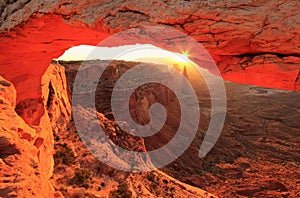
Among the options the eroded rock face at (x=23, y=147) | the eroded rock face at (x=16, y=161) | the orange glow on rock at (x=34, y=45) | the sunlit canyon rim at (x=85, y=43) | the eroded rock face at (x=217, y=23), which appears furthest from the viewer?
the orange glow on rock at (x=34, y=45)

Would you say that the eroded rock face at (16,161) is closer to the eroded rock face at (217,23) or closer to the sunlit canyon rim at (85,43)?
the sunlit canyon rim at (85,43)

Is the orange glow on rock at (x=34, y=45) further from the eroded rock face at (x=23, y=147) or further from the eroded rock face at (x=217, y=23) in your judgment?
the eroded rock face at (x=23, y=147)

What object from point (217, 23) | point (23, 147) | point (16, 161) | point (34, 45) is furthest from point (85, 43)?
point (217, 23)

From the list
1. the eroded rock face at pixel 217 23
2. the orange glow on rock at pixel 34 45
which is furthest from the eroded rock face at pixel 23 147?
the eroded rock face at pixel 217 23

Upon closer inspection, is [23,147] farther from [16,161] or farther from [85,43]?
[85,43]

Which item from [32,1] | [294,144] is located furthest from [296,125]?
[32,1]

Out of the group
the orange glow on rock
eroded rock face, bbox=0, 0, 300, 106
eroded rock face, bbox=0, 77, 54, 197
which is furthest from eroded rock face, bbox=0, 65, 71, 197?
eroded rock face, bbox=0, 0, 300, 106

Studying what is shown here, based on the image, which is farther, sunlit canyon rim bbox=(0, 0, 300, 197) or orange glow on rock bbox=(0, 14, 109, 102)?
orange glow on rock bbox=(0, 14, 109, 102)

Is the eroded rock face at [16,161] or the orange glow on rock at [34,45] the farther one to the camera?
the orange glow on rock at [34,45]

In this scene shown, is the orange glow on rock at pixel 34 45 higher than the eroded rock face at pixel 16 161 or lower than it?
higher

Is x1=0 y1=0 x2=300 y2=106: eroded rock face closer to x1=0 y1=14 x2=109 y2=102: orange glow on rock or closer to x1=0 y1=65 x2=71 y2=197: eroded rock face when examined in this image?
x1=0 y1=14 x2=109 y2=102: orange glow on rock

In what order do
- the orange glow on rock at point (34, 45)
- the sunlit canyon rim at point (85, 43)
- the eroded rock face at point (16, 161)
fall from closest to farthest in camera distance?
the sunlit canyon rim at point (85, 43) < the eroded rock face at point (16, 161) < the orange glow on rock at point (34, 45)

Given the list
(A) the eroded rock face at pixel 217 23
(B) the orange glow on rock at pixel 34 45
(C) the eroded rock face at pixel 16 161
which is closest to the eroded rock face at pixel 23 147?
(C) the eroded rock face at pixel 16 161

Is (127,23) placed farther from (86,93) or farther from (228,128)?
(228,128)
